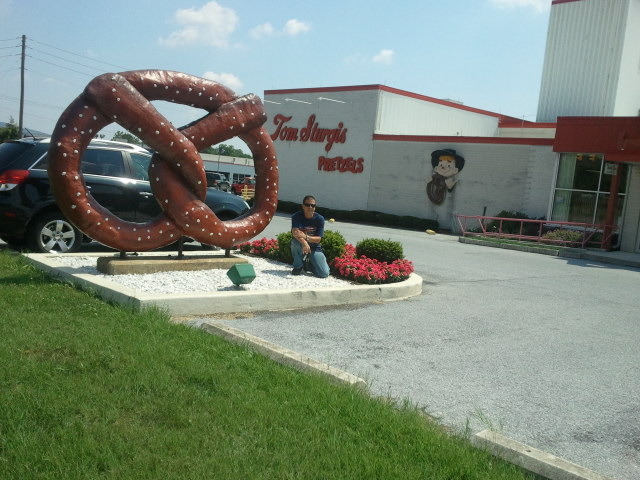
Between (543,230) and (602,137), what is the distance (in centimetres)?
354

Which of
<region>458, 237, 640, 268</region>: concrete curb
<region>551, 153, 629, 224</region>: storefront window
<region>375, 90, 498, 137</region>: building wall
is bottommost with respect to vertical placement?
<region>458, 237, 640, 268</region>: concrete curb

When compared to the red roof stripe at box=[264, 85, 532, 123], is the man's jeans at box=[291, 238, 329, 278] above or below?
below

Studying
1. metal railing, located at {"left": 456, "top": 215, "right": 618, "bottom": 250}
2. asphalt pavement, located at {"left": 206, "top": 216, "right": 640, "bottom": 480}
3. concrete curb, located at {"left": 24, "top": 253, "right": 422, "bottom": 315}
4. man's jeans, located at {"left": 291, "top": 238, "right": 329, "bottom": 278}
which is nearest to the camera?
asphalt pavement, located at {"left": 206, "top": 216, "right": 640, "bottom": 480}

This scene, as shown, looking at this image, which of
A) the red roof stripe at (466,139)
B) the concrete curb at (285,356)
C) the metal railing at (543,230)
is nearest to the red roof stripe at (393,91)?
the red roof stripe at (466,139)

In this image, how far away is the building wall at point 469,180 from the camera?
81.0 ft

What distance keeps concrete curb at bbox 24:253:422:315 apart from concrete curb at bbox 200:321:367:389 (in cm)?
78

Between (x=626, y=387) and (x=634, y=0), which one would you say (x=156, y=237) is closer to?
(x=626, y=387)

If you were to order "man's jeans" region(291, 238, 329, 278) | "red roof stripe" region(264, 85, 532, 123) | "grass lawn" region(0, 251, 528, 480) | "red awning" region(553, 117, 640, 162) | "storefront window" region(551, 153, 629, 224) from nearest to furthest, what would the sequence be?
"grass lawn" region(0, 251, 528, 480) < "man's jeans" region(291, 238, 329, 278) < "red awning" region(553, 117, 640, 162) < "storefront window" region(551, 153, 629, 224) < "red roof stripe" region(264, 85, 532, 123)

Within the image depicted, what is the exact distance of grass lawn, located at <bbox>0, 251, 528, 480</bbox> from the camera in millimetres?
3574

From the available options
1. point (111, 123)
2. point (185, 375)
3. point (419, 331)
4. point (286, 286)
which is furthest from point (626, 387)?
point (111, 123)

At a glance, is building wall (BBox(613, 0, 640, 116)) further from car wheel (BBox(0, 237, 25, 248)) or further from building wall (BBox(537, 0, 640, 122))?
car wheel (BBox(0, 237, 25, 248))

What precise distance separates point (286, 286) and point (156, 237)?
183 cm

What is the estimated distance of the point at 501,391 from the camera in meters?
5.49

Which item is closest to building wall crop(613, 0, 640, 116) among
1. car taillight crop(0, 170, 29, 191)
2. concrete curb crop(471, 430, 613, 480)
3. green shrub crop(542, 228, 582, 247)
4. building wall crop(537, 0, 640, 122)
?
building wall crop(537, 0, 640, 122)
